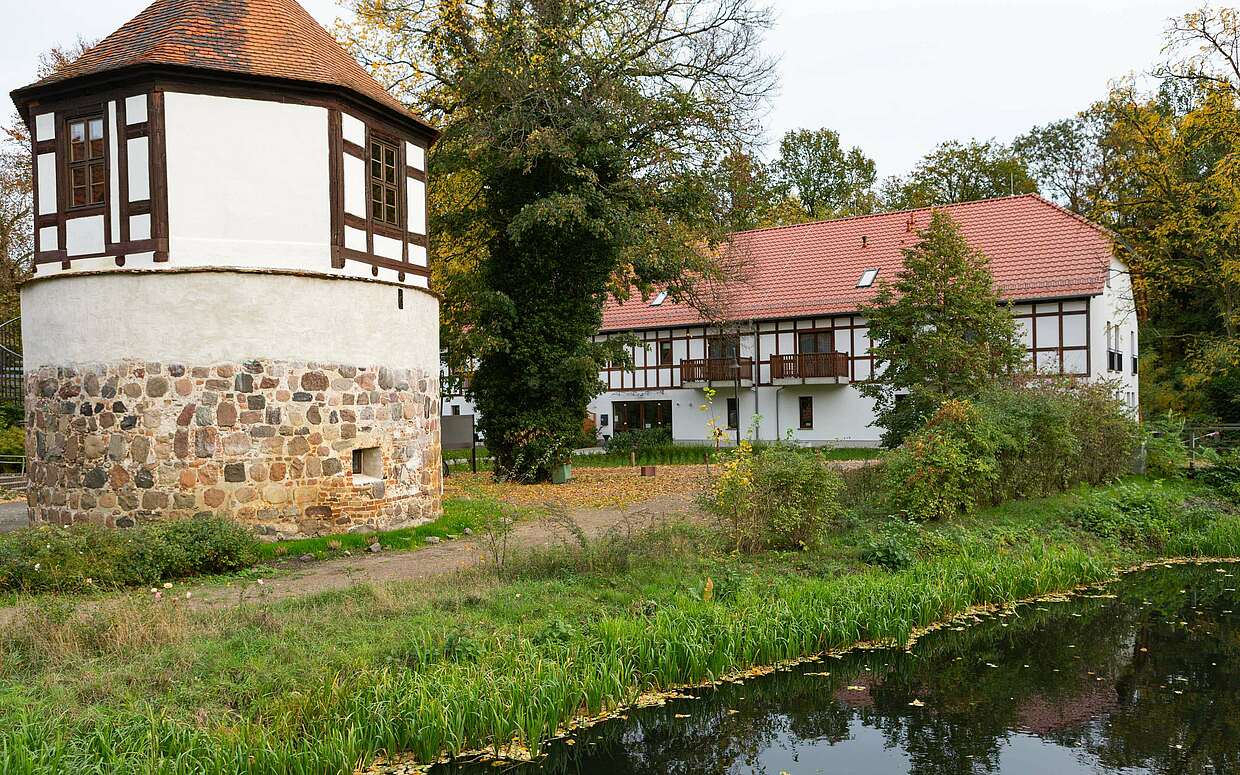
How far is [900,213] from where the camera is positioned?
112 ft

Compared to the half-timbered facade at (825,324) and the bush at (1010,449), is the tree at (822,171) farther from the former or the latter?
the bush at (1010,449)

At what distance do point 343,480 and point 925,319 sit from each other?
11.7 metres

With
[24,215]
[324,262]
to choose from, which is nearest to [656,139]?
[324,262]

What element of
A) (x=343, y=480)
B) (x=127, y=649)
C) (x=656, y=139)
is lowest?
(x=127, y=649)

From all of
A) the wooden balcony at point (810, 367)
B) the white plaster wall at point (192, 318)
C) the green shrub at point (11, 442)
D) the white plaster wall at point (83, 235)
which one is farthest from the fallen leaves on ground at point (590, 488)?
the green shrub at point (11, 442)

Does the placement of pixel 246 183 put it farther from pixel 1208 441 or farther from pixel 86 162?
pixel 1208 441

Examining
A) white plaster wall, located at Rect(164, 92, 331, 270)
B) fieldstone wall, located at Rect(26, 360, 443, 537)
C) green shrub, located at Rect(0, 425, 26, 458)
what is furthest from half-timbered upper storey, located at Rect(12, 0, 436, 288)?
green shrub, located at Rect(0, 425, 26, 458)

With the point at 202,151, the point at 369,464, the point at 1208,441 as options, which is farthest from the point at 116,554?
the point at 1208,441

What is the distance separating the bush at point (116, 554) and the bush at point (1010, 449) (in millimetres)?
9116

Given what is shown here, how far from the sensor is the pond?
6961 mm

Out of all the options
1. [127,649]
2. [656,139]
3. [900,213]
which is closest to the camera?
[127,649]

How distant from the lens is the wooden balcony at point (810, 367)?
107 feet

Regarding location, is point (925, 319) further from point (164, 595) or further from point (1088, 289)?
point (164, 595)

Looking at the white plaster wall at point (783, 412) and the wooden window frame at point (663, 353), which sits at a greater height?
the wooden window frame at point (663, 353)
